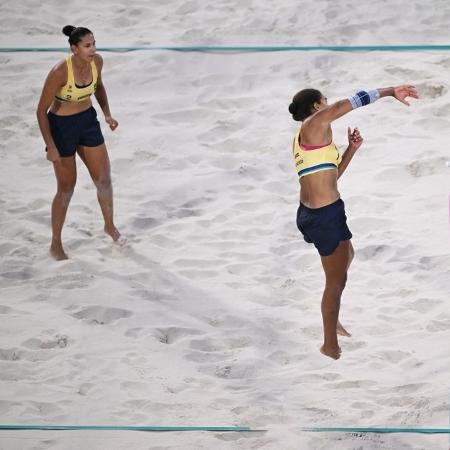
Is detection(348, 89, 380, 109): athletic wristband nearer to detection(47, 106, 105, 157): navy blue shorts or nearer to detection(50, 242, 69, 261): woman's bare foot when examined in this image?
detection(47, 106, 105, 157): navy blue shorts

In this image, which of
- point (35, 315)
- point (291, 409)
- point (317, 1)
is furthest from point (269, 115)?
point (291, 409)

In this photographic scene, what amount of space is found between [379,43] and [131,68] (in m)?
1.48

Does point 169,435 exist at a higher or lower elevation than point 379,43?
→ lower

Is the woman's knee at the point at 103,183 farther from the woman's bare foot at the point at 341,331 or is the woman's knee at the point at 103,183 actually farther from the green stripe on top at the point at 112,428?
Answer: the green stripe on top at the point at 112,428

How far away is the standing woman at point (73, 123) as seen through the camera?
647 centimetres

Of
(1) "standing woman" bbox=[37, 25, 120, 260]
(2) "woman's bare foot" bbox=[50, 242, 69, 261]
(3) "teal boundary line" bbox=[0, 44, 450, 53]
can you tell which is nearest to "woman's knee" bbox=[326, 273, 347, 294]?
(1) "standing woman" bbox=[37, 25, 120, 260]

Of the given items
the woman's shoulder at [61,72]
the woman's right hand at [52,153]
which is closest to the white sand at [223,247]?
the woman's right hand at [52,153]

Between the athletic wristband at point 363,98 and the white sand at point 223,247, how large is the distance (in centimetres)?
112

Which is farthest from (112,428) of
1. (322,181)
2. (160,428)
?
(322,181)

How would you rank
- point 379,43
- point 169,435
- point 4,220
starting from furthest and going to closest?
Result: point 379,43 → point 4,220 → point 169,435

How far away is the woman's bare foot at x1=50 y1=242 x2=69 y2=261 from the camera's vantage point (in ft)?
22.5

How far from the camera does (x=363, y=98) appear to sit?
18.1ft

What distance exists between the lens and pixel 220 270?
6758 mm

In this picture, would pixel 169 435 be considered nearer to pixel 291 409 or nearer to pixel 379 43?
pixel 291 409
